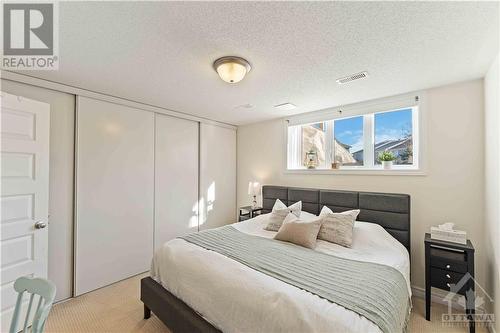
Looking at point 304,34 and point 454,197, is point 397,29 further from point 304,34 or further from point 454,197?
point 454,197

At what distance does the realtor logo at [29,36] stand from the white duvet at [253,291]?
2.04m

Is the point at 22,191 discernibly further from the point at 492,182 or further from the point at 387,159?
the point at 492,182

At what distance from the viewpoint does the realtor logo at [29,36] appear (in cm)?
143

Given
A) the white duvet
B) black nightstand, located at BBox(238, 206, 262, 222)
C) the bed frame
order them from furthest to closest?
black nightstand, located at BBox(238, 206, 262, 222) → the bed frame → the white duvet

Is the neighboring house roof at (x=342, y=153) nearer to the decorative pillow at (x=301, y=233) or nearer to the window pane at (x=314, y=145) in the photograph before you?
the window pane at (x=314, y=145)

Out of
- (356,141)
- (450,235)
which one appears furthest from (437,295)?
(356,141)

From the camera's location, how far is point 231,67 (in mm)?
1949

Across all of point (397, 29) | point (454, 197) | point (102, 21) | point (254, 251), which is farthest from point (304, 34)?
point (454, 197)

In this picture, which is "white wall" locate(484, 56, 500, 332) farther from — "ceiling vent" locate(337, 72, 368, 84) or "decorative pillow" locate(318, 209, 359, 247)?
"decorative pillow" locate(318, 209, 359, 247)

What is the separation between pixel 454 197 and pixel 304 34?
2.49 metres

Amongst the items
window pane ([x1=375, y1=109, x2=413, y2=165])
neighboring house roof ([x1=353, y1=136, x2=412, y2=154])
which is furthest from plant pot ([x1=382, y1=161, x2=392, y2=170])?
neighboring house roof ([x1=353, y1=136, x2=412, y2=154])

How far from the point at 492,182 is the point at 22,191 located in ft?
14.2

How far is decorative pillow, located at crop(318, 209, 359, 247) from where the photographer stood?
8.09ft

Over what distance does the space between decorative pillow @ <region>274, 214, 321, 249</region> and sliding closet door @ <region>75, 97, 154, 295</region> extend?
6.92 feet
